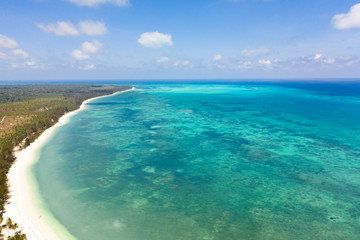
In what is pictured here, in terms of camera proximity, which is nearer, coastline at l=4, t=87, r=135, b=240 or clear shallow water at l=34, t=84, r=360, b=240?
coastline at l=4, t=87, r=135, b=240

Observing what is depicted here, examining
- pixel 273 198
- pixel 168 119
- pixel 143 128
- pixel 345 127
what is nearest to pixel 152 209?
pixel 273 198

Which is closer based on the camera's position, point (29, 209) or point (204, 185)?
point (29, 209)

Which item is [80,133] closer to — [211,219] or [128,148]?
[128,148]

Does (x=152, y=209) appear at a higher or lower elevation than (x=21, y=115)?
lower

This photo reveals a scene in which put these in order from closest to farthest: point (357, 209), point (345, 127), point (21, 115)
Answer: point (357, 209) → point (345, 127) → point (21, 115)

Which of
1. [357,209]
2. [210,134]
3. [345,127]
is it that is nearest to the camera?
[357,209]

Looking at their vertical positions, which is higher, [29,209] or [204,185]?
[204,185]

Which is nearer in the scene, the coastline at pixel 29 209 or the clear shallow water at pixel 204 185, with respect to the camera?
the coastline at pixel 29 209

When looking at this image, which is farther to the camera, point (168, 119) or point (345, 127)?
point (168, 119)
